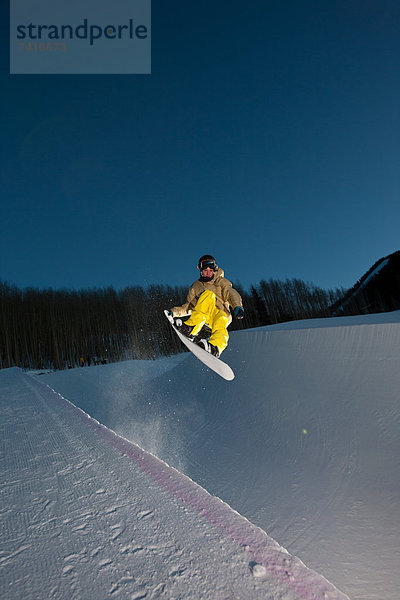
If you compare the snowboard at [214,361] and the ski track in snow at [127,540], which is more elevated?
→ the snowboard at [214,361]

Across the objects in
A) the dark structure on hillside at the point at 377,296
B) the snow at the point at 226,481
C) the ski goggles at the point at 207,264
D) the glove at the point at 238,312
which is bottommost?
the snow at the point at 226,481

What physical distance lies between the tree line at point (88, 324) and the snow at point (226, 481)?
662 inches

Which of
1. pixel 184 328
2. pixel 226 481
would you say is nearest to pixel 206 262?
pixel 184 328

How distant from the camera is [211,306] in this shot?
438 centimetres

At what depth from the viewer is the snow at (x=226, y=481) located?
95 cm

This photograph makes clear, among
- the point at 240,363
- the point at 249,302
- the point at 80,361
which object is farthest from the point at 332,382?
the point at 249,302

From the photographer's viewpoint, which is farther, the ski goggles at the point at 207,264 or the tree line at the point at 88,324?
the tree line at the point at 88,324

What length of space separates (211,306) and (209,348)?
2.10 ft

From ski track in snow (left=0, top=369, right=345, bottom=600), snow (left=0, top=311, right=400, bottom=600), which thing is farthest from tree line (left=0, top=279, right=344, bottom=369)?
ski track in snow (left=0, top=369, right=345, bottom=600)

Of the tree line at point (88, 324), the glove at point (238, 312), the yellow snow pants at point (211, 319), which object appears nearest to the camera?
the glove at point (238, 312)

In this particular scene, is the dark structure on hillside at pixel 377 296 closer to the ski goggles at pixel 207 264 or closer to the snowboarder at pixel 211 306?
the snowboarder at pixel 211 306

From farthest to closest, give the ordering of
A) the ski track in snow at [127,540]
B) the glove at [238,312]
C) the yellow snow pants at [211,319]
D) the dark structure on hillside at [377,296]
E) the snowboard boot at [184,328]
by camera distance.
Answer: the dark structure on hillside at [377,296]
the snowboard boot at [184,328]
the yellow snow pants at [211,319]
the glove at [238,312]
the ski track in snow at [127,540]

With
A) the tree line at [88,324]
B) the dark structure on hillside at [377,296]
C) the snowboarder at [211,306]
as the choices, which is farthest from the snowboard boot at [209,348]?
the dark structure on hillside at [377,296]

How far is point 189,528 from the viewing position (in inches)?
44.5
